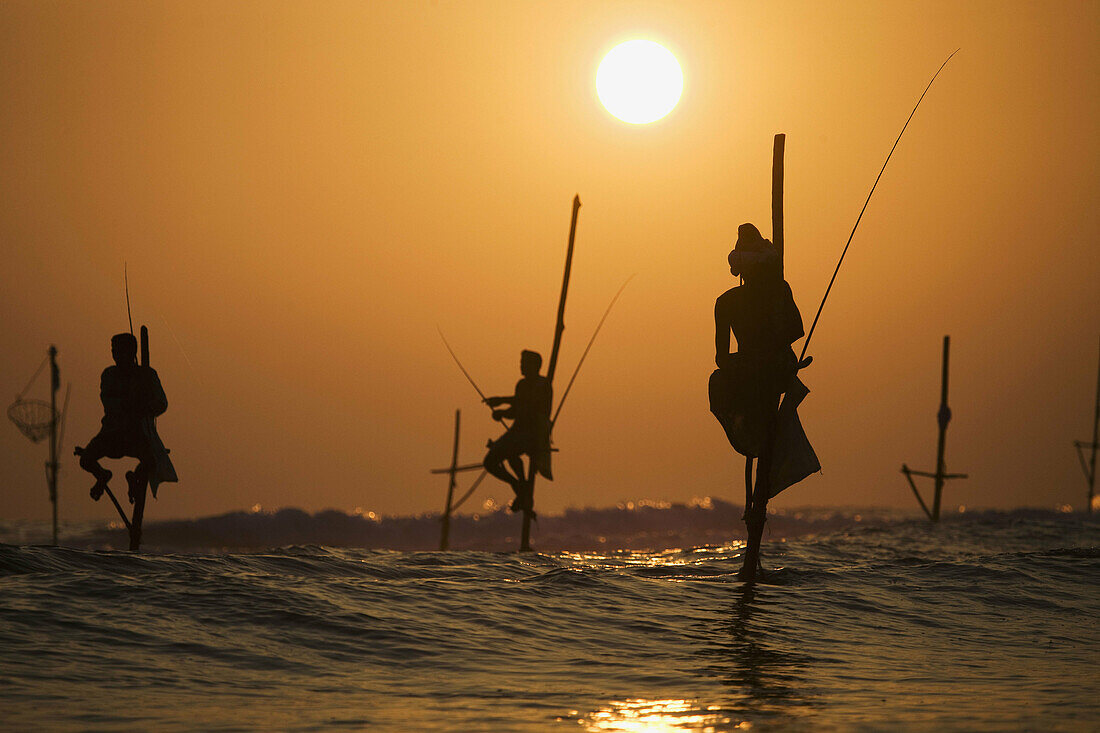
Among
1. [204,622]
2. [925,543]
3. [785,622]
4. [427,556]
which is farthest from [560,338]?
[204,622]

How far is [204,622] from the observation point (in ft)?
25.7

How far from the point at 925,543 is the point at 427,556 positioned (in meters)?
12.3

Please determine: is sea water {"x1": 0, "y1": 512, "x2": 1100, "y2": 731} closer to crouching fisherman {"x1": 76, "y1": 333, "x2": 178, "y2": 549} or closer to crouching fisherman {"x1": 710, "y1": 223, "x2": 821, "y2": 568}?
crouching fisherman {"x1": 710, "y1": 223, "x2": 821, "y2": 568}

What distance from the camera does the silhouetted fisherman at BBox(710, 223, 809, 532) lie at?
10367 millimetres

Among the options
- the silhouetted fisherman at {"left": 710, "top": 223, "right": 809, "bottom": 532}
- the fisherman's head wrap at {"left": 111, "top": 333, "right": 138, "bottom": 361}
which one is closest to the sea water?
the silhouetted fisherman at {"left": 710, "top": 223, "right": 809, "bottom": 532}

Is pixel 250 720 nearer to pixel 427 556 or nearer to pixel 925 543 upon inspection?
pixel 427 556

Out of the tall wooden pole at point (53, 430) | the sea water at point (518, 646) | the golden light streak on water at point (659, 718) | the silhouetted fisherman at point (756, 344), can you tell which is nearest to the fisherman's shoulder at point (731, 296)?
the silhouetted fisherman at point (756, 344)

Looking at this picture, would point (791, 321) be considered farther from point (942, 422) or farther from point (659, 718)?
point (942, 422)

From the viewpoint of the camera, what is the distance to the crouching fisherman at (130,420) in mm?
12195

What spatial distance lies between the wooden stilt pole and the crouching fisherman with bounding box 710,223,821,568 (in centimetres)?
1

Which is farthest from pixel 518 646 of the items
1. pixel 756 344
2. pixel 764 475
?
pixel 756 344

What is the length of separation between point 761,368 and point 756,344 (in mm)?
234

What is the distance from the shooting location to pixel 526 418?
17.4 m

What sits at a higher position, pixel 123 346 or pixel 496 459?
pixel 123 346
